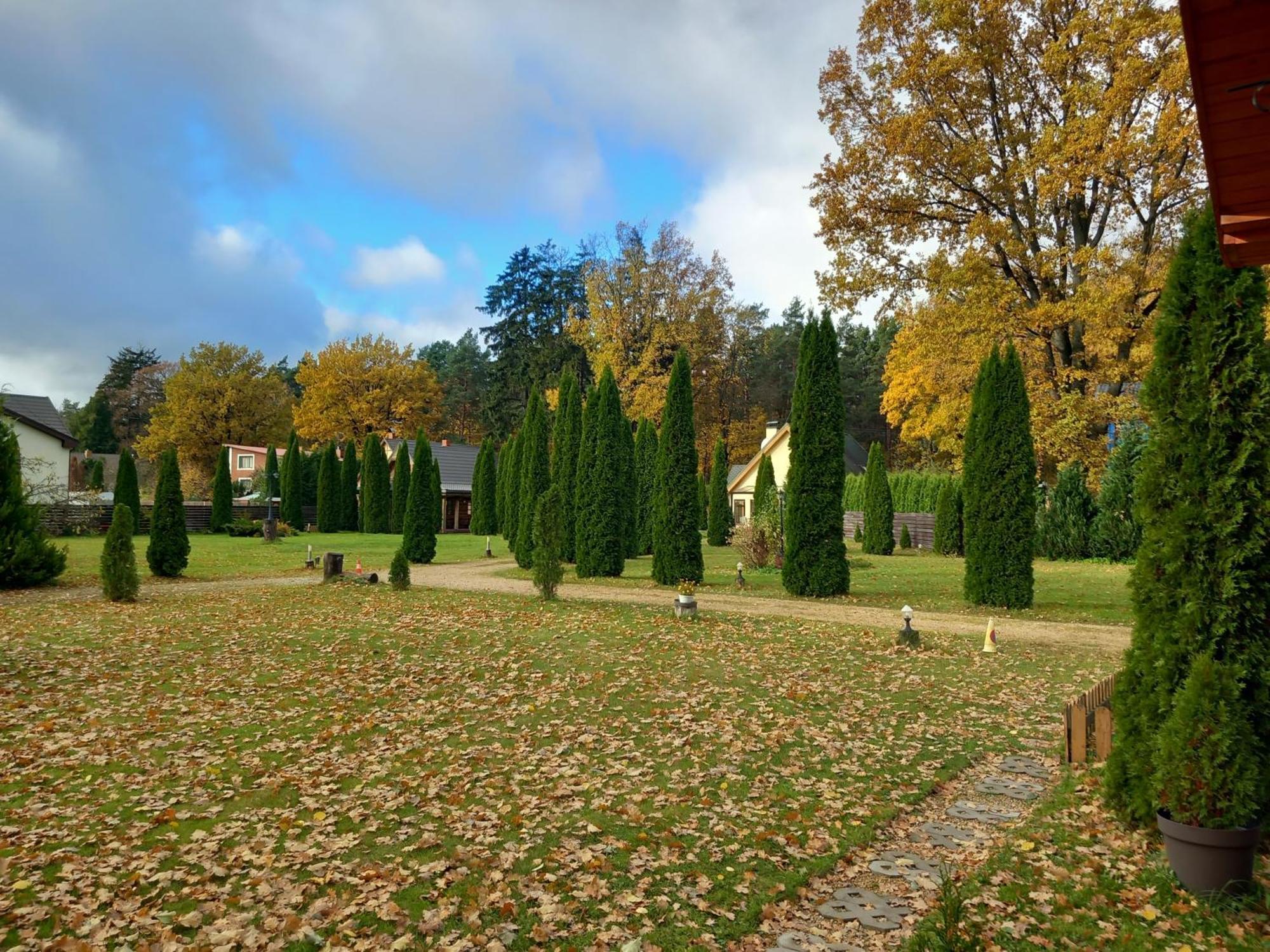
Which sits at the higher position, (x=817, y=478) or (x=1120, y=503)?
(x=817, y=478)

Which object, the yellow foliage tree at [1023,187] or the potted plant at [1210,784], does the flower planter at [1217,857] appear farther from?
the yellow foliage tree at [1023,187]

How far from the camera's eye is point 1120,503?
850 inches

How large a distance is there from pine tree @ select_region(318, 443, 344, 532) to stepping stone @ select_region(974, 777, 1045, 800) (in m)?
40.1

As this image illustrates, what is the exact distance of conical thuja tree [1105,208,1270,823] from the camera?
3.93 metres

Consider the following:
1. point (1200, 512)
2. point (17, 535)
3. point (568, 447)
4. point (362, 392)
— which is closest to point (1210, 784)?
point (1200, 512)

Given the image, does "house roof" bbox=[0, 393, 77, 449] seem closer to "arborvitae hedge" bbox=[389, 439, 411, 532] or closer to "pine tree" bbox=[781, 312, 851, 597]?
"arborvitae hedge" bbox=[389, 439, 411, 532]

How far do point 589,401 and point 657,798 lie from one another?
16.9 meters

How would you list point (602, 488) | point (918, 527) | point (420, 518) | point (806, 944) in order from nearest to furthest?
point (806, 944), point (602, 488), point (420, 518), point (918, 527)

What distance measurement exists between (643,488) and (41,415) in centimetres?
3075

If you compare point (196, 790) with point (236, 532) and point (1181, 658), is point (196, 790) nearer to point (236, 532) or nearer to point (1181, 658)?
point (1181, 658)

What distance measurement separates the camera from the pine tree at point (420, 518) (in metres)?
23.6

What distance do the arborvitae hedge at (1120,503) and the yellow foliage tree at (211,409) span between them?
47.4 metres

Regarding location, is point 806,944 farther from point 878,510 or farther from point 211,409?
point 211,409

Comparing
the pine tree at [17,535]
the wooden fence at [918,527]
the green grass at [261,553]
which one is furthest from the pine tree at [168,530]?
the wooden fence at [918,527]
